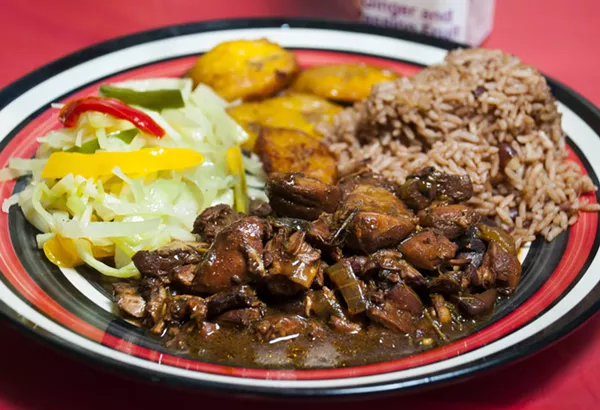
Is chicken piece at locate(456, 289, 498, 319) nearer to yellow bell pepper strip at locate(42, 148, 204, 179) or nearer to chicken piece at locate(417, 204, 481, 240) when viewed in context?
chicken piece at locate(417, 204, 481, 240)

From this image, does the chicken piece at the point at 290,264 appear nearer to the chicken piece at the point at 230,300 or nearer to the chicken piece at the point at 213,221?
the chicken piece at the point at 230,300

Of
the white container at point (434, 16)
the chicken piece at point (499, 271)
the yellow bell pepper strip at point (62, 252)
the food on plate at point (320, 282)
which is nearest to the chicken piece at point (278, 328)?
the food on plate at point (320, 282)

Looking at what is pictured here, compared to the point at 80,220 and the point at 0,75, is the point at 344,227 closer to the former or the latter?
the point at 80,220

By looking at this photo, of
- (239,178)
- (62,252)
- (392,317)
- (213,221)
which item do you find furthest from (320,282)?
(62,252)

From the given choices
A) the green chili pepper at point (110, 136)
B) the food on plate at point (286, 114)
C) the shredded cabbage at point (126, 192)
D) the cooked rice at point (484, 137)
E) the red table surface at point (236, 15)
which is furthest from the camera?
the food on plate at point (286, 114)

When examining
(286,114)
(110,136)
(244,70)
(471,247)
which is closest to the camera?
(471,247)

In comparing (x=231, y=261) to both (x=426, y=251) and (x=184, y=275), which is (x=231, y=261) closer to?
(x=184, y=275)

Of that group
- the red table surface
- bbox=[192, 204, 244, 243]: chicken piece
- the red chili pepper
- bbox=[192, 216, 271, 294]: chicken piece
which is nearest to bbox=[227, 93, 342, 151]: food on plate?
the red chili pepper
